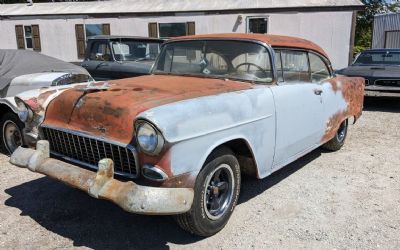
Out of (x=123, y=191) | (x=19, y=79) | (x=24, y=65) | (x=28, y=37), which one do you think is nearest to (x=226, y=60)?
(x=123, y=191)

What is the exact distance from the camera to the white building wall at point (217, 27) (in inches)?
571

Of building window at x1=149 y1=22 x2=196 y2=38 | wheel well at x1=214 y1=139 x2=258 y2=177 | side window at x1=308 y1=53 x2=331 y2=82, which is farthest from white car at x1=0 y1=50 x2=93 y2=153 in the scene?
building window at x1=149 y1=22 x2=196 y2=38

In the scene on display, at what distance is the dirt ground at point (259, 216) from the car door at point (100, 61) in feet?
12.0

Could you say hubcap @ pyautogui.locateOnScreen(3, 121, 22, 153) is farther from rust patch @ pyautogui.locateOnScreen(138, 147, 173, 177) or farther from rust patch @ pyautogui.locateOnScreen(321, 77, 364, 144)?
rust patch @ pyautogui.locateOnScreen(321, 77, 364, 144)

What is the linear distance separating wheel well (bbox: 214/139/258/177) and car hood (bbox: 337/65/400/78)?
20.8ft

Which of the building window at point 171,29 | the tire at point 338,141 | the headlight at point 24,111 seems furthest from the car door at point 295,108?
the building window at point 171,29

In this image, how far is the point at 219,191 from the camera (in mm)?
3393

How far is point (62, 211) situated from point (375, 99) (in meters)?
9.32

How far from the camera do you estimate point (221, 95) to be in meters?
3.31

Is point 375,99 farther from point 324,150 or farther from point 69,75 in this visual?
point 69,75

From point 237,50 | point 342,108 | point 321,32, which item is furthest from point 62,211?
A: point 321,32

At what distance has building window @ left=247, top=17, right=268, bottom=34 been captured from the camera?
603 inches

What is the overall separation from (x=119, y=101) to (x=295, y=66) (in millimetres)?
2219

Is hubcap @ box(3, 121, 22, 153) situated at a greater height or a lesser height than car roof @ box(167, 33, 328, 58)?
lesser
